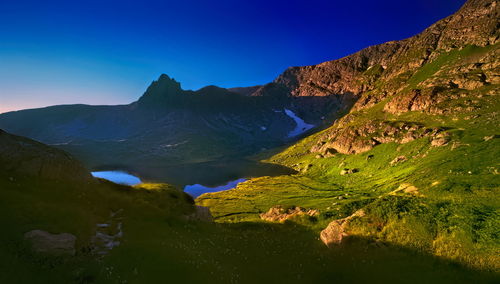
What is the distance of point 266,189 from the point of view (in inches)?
5418

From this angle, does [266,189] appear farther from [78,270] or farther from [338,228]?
[78,270]

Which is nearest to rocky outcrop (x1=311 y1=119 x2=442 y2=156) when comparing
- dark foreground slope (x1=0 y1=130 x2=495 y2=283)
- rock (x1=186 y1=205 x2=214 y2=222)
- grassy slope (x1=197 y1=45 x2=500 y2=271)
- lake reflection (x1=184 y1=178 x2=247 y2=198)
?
grassy slope (x1=197 y1=45 x2=500 y2=271)

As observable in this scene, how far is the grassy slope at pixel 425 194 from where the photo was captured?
24.6 metres

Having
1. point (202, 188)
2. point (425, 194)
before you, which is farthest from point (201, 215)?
point (202, 188)

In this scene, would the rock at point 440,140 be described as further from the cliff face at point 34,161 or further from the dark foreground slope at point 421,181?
the cliff face at point 34,161

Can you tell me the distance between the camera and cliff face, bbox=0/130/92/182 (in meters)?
25.7

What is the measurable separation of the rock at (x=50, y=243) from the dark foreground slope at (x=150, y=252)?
498mm

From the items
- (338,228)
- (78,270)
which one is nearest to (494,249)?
(338,228)

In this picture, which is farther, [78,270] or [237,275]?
[237,275]

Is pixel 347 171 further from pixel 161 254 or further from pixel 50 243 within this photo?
pixel 50 243

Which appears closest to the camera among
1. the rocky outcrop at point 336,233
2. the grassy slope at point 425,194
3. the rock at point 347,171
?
the grassy slope at point 425,194

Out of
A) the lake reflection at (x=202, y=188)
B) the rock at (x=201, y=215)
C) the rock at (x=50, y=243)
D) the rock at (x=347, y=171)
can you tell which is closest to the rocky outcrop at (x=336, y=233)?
the rock at (x=201, y=215)

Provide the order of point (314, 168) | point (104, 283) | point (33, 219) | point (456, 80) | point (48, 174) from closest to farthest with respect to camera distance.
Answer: point (104, 283) → point (33, 219) → point (48, 174) → point (456, 80) → point (314, 168)

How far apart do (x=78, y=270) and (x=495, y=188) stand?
48.9 m
